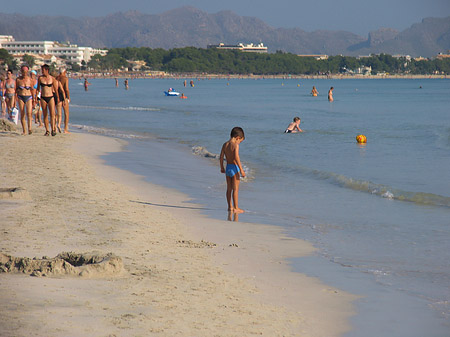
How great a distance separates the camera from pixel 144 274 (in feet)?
19.7

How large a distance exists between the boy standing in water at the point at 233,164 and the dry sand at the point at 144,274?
69 centimetres

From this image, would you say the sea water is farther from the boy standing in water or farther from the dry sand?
the dry sand

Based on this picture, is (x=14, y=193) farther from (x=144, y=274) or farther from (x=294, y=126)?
(x=294, y=126)

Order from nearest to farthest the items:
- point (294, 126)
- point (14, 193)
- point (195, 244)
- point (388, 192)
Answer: point (195, 244)
point (14, 193)
point (388, 192)
point (294, 126)

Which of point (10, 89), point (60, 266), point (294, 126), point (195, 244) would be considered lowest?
point (195, 244)

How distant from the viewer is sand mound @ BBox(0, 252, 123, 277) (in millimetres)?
5621

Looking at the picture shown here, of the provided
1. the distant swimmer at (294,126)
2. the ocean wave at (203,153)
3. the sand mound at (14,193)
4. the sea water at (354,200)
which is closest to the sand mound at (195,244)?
the sea water at (354,200)

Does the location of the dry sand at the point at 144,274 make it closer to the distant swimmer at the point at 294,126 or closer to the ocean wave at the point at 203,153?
the ocean wave at the point at 203,153

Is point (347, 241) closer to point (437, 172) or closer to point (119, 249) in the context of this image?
point (119, 249)

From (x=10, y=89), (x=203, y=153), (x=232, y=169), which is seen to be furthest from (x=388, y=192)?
(x=10, y=89)

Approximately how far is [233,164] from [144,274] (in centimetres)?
396

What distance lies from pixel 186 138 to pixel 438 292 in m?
19.4

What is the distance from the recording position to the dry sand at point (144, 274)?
15.6 feet

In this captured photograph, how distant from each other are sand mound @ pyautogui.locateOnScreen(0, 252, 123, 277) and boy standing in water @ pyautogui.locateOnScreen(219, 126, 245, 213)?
3.83 m
